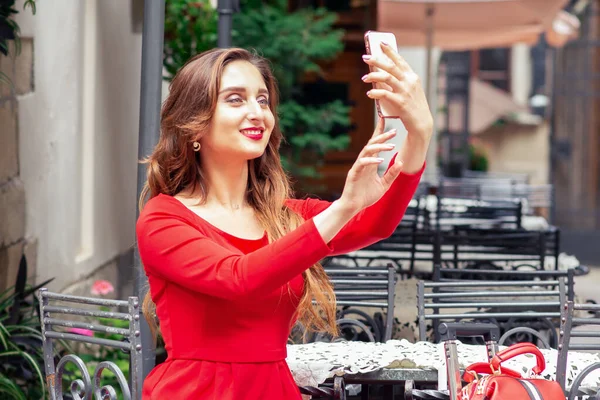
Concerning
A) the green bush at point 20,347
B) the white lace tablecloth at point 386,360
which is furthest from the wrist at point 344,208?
the green bush at point 20,347

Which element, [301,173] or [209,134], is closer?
[209,134]

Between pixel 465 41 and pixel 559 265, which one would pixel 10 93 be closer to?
pixel 559 265

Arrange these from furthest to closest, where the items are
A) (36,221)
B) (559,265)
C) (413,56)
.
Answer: (413,56) → (559,265) → (36,221)

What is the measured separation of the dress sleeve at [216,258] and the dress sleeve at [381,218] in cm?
21

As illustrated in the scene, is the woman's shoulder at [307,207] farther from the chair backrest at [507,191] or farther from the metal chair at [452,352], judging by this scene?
the chair backrest at [507,191]

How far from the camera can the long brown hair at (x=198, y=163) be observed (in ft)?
7.48

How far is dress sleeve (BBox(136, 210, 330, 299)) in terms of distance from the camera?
189 cm

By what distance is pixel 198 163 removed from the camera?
243cm

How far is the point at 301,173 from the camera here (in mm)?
9727

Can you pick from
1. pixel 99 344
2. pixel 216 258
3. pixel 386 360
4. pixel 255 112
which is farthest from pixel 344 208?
pixel 386 360

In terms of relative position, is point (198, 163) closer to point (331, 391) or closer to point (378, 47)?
point (378, 47)

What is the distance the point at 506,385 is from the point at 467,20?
29.6 ft

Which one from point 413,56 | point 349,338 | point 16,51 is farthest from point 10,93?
point 413,56

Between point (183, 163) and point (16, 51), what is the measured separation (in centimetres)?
257
